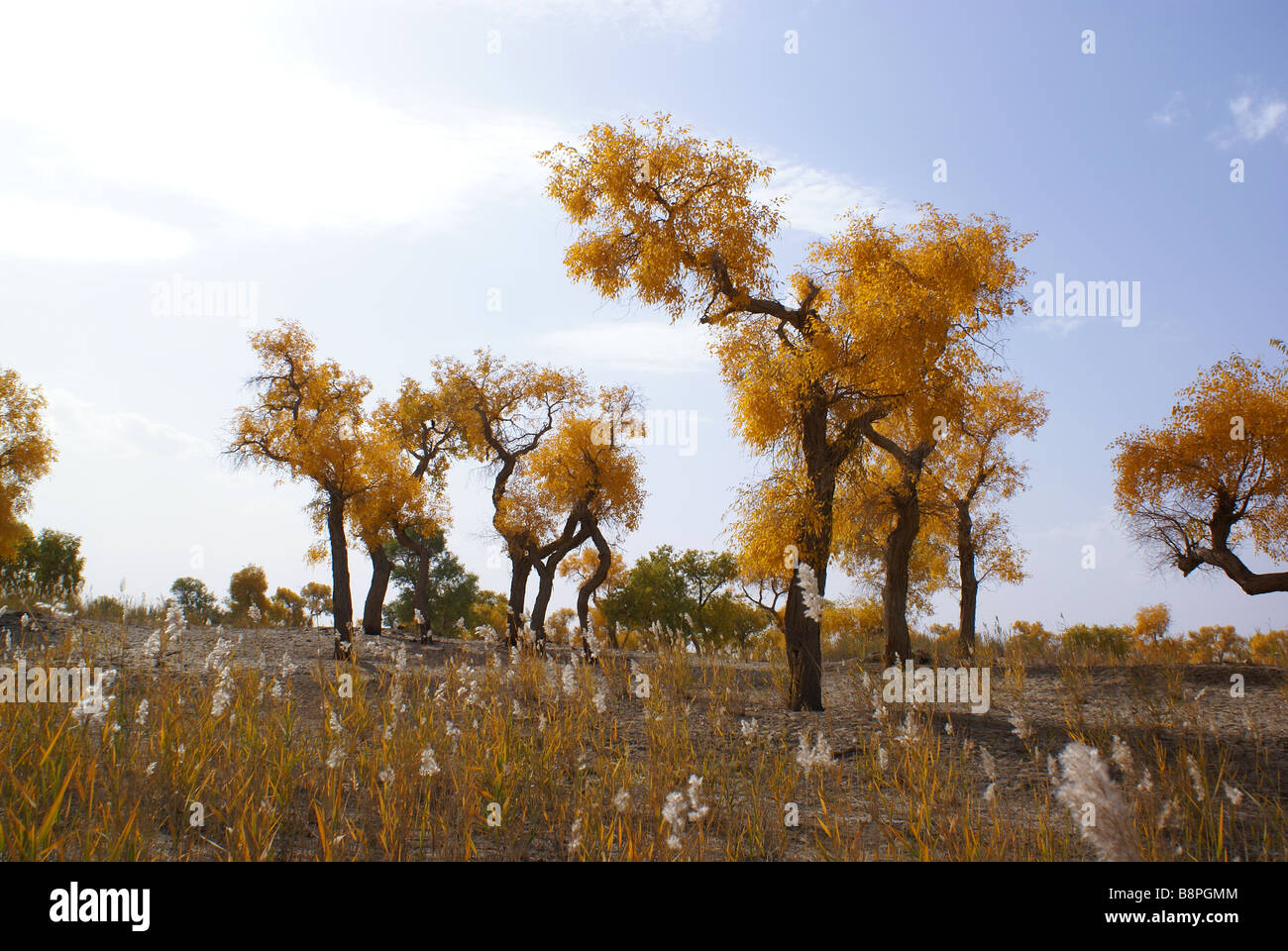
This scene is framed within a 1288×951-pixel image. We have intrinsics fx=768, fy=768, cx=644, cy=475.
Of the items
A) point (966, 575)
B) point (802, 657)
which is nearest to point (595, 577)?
point (966, 575)

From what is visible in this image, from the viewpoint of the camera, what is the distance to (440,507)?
27.5 m

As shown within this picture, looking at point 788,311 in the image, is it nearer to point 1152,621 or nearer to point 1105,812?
point 1105,812

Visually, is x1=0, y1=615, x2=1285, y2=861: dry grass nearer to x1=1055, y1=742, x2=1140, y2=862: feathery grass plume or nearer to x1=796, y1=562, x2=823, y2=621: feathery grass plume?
x1=1055, y1=742, x2=1140, y2=862: feathery grass plume

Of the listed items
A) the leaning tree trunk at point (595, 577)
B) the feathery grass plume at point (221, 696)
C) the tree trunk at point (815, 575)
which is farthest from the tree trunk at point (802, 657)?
the leaning tree trunk at point (595, 577)

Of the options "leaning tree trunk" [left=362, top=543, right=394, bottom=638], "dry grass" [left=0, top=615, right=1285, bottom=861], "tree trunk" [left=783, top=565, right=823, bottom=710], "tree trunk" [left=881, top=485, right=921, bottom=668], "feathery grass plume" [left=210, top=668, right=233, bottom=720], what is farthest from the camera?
"leaning tree trunk" [left=362, top=543, right=394, bottom=638]

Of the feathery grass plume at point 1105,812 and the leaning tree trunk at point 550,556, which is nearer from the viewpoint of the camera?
the feathery grass plume at point 1105,812

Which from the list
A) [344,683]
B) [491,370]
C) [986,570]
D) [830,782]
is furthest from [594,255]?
[986,570]

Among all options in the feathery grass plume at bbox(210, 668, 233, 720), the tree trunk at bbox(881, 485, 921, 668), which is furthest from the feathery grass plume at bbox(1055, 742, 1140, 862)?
the tree trunk at bbox(881, 485, 921, 668)

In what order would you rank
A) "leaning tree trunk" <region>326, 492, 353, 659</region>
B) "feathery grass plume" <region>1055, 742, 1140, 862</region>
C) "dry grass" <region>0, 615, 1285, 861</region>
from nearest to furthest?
"feathery grass plume" <region>1055, 742, 1140, 862</region>
"dry grass" <region>0, 615, 1285, 861</region>
"leaning tree trunk" <region>326, 492, 353, 659</region>

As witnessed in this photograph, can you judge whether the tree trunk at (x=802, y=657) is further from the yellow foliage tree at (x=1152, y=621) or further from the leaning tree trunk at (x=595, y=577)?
the yellow foliage tree at (x=1152, y=621)

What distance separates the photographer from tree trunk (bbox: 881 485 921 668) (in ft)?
54.2

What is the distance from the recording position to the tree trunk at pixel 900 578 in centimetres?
1653
